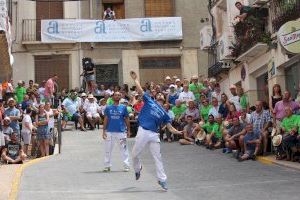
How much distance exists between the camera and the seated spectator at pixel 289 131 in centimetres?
1698

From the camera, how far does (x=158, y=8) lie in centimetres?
3697

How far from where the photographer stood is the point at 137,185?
13.9 m

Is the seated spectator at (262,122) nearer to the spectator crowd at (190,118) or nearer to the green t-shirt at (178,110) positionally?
the spectator crowd at (190,118)

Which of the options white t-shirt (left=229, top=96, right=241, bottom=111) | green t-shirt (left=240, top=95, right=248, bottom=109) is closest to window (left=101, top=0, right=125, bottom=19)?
white t-shirt (left=229, top=96, right=241, bottom=111)

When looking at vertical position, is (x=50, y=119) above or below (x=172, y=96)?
below

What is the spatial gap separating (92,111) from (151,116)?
14398 mm

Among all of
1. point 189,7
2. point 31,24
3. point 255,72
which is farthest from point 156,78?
point 255,72

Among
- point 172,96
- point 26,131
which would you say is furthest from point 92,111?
point 26,131

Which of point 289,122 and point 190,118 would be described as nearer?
point 289,122

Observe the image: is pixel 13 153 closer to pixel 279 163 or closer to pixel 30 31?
pixel 279 163

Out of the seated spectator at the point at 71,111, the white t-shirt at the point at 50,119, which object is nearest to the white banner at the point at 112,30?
the seated spectator at the point at 71,111

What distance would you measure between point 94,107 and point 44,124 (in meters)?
5.58

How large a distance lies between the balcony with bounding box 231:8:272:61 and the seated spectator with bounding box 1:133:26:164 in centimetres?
861

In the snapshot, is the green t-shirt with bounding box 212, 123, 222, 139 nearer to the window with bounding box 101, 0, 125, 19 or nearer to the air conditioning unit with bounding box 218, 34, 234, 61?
the air conditioning unit with bounding box 218, 34, 234, 61
